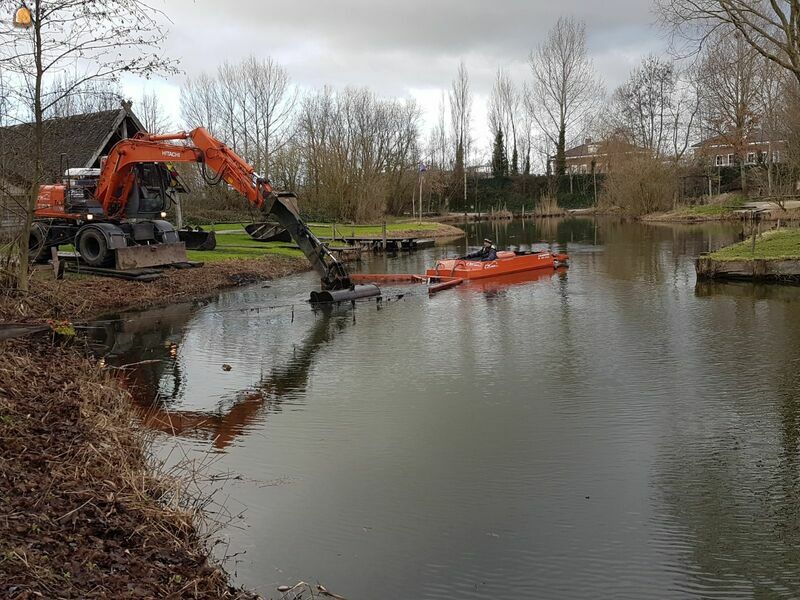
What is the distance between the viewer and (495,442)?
8.20 metres

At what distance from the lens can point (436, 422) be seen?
8.95 metres

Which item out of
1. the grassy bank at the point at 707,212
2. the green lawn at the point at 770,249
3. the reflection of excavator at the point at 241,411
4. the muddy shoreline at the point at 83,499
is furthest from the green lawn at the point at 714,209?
the muddy shoreline at the point at 83,499

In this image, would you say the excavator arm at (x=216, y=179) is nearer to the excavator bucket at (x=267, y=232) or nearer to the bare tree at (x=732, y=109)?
the excavator bucket at (x=267, y=232)

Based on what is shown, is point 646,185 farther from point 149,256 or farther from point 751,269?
point 149,256

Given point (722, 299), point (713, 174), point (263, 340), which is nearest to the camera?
point (263, 340)

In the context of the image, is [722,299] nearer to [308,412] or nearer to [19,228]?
[308,412]

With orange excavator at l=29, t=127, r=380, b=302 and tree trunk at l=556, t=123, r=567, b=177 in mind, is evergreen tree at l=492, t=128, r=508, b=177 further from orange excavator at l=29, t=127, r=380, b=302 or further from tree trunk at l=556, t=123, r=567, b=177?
orange excavator at l=29, t=127, r=380, b=302

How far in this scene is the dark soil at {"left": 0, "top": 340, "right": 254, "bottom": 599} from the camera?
173 inches

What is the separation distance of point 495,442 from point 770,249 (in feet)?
55.7

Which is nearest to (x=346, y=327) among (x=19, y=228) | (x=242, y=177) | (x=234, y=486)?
(x=242, y=177)

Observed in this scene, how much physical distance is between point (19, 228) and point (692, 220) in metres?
43.3

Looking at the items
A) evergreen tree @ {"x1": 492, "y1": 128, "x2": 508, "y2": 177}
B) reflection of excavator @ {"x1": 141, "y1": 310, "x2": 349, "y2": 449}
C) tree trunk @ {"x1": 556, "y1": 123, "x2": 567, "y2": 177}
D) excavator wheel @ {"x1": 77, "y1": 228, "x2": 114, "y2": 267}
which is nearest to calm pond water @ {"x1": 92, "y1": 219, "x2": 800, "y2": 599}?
reflection of excavator @ {"x1": 141, "y1": 310, "x2": 349, "y2": 449}

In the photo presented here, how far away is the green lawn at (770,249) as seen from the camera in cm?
2028

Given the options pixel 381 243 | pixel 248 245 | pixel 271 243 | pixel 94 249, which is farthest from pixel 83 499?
pixel 381 243
